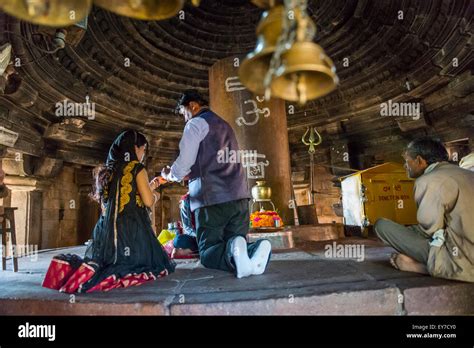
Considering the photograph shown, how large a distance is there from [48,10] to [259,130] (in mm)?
4458

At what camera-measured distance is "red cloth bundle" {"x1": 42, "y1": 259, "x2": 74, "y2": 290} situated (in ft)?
7.61

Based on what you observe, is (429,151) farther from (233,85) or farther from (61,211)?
(61,211)

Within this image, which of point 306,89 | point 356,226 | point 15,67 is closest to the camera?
point 306,89

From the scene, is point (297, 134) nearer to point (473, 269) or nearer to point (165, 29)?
point (165, 29)

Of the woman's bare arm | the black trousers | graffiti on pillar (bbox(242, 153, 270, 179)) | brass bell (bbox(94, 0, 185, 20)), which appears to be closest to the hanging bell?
brass bell (bbox(94, 0, 185, 20))

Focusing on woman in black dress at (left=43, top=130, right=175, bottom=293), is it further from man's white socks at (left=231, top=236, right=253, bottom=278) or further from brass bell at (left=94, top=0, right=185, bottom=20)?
brass bell at (left=94, top=0, right=185, bottom=20)

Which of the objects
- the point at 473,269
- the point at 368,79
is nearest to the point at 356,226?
the point at 368,79

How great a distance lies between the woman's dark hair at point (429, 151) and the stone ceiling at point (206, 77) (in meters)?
4.16

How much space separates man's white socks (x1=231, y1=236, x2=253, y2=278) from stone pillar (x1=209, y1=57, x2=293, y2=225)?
295 cm

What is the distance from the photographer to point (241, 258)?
8.14 ft

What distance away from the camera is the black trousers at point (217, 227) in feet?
9.14

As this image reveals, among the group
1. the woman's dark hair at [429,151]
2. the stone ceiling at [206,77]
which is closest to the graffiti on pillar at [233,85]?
the stone ceiling at [206,77]

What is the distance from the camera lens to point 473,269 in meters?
2.10
